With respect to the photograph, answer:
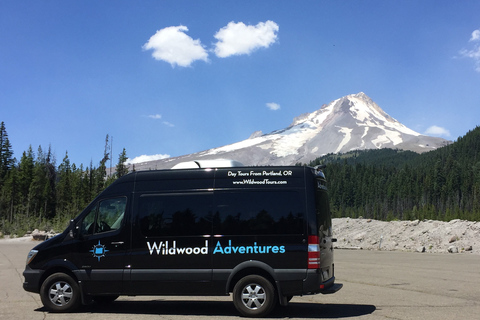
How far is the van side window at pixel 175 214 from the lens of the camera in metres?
9.37

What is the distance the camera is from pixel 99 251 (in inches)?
380

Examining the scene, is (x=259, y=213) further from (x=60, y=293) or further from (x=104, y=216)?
(x=60, y=293)

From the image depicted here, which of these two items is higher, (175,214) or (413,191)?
Result: (413,191)

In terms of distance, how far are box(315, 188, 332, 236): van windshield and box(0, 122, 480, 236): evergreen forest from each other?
46819 mm

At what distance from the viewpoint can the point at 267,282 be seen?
8.86m

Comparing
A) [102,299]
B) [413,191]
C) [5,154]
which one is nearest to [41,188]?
[5,154]

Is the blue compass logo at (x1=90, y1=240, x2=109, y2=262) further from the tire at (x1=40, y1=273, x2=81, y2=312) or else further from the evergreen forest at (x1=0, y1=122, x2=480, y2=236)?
the evergreen forest at (x1=0, y1=122, x2=480, y2=236)

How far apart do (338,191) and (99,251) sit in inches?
7451

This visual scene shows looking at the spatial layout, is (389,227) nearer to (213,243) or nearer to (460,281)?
(460,281)

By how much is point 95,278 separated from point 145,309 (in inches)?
48.2

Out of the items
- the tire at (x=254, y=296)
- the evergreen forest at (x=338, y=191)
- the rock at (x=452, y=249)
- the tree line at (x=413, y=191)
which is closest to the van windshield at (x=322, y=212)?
the tire at (x=254, y=296)

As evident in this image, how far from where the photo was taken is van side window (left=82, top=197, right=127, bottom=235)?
386 inches

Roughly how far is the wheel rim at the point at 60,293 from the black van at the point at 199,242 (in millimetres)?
19

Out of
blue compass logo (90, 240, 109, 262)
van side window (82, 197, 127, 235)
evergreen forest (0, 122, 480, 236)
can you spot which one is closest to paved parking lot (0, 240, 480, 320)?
blue compass logo (90, 240, 109, 262)
